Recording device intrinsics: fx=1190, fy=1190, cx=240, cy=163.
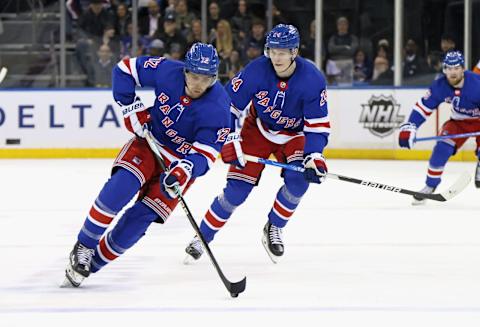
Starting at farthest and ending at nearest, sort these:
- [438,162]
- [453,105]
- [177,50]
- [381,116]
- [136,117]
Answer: [177,50], [381,116], [453,105], [438,162], [136,117]

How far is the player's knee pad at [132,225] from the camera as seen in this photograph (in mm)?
4410

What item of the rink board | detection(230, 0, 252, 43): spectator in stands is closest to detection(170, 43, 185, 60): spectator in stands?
detection(230, 0, 252, 43): spectator in stands

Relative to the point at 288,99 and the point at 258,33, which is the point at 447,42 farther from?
the point at 288,99

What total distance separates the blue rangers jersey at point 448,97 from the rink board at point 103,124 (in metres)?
2.98

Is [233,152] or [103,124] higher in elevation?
[233,152]

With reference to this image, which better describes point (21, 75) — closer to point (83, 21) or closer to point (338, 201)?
point (83, 21)

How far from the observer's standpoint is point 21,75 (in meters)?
11.4

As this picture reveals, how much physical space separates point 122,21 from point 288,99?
21.9 ft

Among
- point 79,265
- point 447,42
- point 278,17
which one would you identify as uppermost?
point 278,17

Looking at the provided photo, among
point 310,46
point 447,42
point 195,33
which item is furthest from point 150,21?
point 447,42

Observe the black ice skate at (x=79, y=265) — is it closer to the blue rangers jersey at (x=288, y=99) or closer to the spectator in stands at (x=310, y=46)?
the blue rangers jersey at (x=288, y=99)

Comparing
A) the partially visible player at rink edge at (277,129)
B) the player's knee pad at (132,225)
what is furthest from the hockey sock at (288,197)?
the player's knee pad at (132,225)

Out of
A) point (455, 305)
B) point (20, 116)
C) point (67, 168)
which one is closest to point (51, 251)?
point (455, 305)

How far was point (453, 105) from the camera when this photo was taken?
26.3ft
